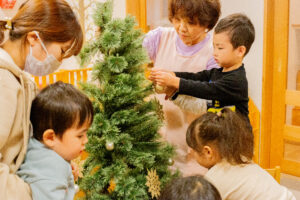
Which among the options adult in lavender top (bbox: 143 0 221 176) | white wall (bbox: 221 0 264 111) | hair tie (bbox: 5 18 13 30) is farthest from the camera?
white wall (bbox: 221 0 264 111)

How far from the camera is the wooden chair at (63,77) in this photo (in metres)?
3.36

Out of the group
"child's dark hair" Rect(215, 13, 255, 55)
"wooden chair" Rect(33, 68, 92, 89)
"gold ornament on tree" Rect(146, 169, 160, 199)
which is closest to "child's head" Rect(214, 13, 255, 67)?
"child's dark hair" Rect(215, 13, 255, 55)

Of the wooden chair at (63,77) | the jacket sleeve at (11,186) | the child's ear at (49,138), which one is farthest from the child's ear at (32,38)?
the wooden chair at (63,77)

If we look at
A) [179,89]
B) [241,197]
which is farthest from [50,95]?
[241,197]

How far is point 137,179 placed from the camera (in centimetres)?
167

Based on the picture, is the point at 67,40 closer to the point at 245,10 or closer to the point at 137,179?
the point at 137,179

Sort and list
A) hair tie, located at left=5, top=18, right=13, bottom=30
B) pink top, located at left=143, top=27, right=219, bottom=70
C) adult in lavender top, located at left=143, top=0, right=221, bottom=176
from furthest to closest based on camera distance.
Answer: pink top, located at left=143, top=27, right=219, bottom=70 < adult in lavender top, located at left=143, top=0, right=221, bottom=176 < hair tie, located at left=5, top=18, right=13, bottom=30

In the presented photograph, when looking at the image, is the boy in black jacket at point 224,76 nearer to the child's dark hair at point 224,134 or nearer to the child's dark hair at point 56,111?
the child's dark hair at point 224,134

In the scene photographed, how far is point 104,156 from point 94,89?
32 centimetres

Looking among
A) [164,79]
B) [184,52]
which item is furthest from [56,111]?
[184,52]

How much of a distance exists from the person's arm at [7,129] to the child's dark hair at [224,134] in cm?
95

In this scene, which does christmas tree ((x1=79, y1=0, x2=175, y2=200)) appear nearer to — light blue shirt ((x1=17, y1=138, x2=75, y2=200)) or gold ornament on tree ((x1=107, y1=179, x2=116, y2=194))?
gold ornament on tree ((x1=107, y1=179, x2=116, y2=194))

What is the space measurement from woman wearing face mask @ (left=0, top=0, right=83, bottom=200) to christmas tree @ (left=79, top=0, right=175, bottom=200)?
1.22 feet

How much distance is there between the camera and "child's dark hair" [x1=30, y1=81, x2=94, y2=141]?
1194mm
